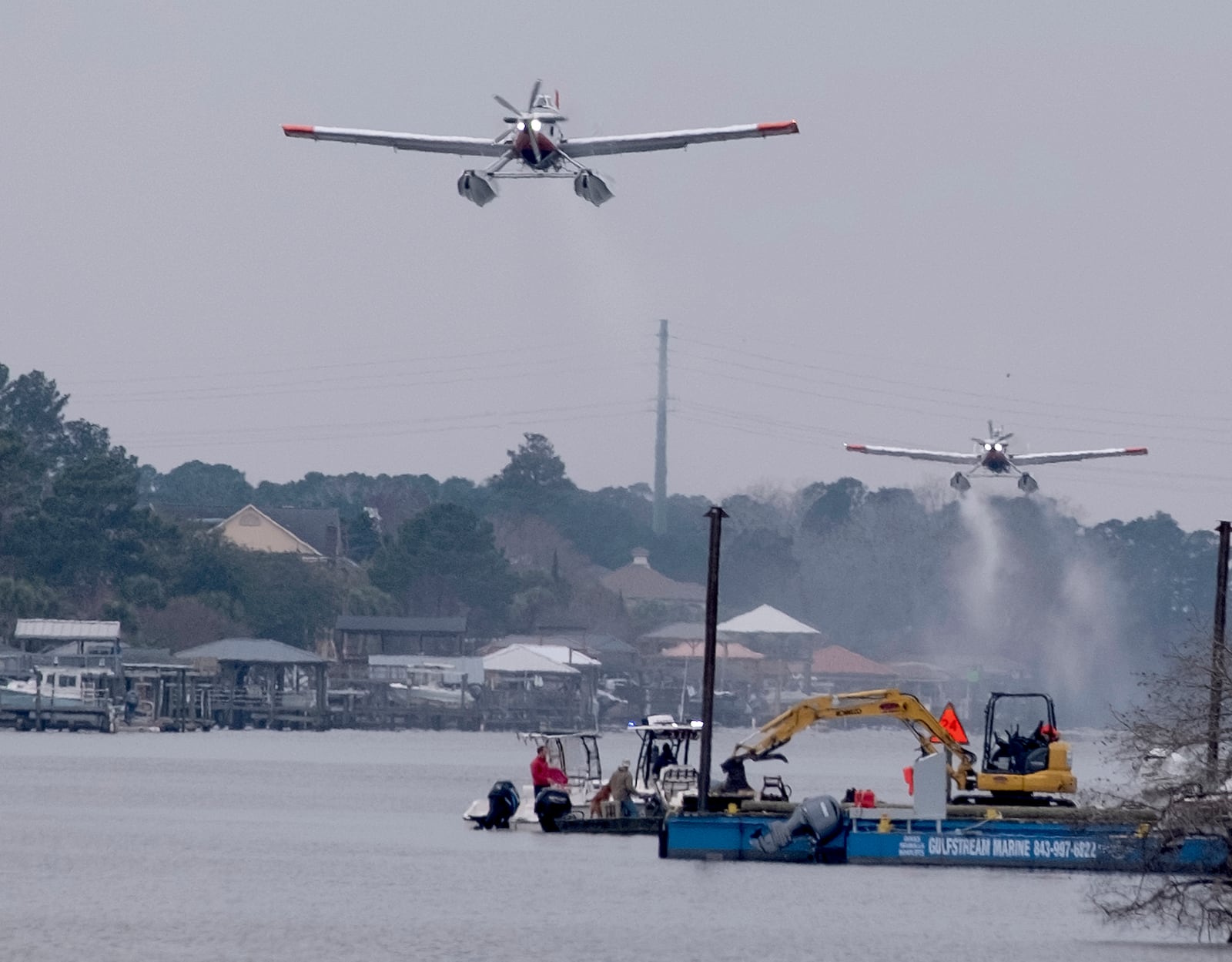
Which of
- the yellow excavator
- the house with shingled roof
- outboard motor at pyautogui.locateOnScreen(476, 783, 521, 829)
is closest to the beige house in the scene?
the house with shingled roof

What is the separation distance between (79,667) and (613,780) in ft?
244

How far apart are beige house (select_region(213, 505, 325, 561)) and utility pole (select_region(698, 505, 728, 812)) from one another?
133 metres

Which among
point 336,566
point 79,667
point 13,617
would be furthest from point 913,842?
point 336,566

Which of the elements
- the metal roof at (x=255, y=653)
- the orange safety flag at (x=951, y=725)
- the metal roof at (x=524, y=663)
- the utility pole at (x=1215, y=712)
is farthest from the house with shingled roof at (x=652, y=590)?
the utility pole at (x=1215, y=712)

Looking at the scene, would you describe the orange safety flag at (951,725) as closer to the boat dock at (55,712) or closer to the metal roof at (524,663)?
the boat dock at (55,712)

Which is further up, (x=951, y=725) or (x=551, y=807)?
(x=951, y=725)

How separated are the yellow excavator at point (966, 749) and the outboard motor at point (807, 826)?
2.64m

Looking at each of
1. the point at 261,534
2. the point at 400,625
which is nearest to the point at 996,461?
the point at 400,625

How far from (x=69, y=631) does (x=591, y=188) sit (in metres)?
75.7

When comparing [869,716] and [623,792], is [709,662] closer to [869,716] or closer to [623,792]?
[869,716]

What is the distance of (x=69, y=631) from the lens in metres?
123

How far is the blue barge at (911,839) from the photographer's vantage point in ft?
138

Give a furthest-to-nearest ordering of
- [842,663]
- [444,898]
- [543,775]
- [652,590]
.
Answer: [652,590]
[842,663]
[543,775]
[444,898]

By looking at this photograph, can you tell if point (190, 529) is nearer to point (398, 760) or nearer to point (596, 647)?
point (596, 647)
